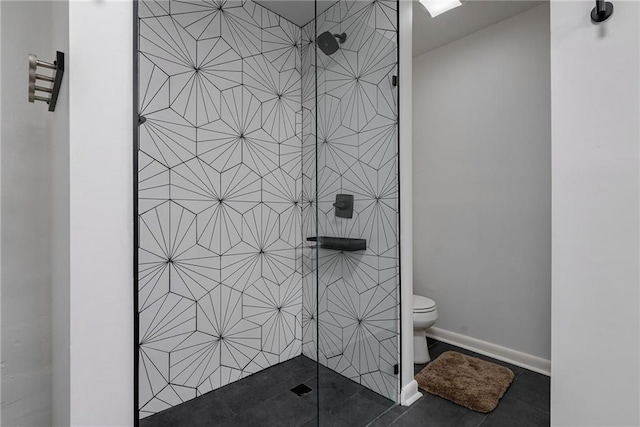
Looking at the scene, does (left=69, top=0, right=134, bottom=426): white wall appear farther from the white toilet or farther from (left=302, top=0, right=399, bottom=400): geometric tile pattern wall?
the white toilet

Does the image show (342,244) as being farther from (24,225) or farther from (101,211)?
(24,225)

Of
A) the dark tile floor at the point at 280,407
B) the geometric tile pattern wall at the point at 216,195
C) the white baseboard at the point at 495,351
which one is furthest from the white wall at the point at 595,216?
the geometric tile pattern wall at the point at 216,195

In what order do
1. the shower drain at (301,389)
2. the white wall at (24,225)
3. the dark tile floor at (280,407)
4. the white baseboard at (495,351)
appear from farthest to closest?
the white baseboard at (495,351)
the shower drain at (301,389)
the dark tile floor at (280,407)
the white wall at (24,225)

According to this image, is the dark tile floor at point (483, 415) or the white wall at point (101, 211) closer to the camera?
the white wall at point (101, 211)

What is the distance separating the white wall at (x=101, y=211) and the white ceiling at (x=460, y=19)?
2.07m

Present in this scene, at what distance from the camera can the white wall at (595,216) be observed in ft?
2.69

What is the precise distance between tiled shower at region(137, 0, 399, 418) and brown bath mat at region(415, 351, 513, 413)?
368mm

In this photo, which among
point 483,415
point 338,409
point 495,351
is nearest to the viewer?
point 338,409

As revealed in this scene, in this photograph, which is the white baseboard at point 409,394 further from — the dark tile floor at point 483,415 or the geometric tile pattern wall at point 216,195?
the geometric tile pattern wall at point 216,195

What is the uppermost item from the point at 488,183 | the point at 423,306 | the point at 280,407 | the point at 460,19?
the point at 460,19

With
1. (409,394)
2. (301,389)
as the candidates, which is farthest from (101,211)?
(409,394)

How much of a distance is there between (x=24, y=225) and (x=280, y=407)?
1554 millimetres

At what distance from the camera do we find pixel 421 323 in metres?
2.18

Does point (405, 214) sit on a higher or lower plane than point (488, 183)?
lower
